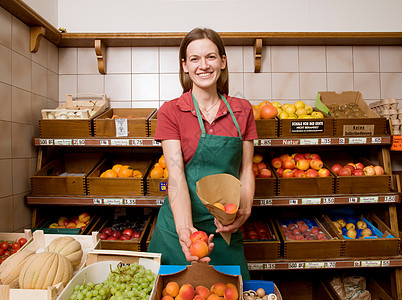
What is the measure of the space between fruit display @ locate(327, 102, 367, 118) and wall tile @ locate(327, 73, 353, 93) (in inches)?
12.6

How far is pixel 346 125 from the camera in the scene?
2.45 m

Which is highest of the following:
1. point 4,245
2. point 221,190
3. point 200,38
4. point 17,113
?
point 200,38

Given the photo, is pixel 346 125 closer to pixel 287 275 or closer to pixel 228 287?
pixel 287 275

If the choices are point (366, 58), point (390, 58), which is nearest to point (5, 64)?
point (366, 58)

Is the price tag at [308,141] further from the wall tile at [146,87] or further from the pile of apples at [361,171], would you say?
the wall tile at [146,87]

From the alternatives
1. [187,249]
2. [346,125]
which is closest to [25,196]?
[187,249]

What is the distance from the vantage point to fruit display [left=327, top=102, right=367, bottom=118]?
8.63 feet

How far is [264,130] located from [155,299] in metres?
1.78

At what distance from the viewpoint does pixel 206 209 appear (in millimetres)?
1489

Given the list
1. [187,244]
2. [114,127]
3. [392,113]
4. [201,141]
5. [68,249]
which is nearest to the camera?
[187,244]

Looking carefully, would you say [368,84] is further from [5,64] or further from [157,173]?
[5,64]

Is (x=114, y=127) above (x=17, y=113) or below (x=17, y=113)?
below

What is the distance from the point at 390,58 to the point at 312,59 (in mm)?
859

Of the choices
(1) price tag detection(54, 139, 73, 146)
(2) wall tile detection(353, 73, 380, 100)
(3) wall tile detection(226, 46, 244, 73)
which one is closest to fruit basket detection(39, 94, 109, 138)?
(1) price tag detection(54, 139, 73, 146)
